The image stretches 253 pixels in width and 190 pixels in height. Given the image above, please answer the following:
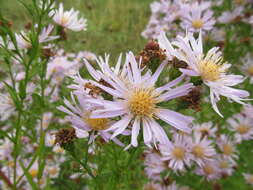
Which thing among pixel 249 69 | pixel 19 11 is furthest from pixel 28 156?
pixel 19 11

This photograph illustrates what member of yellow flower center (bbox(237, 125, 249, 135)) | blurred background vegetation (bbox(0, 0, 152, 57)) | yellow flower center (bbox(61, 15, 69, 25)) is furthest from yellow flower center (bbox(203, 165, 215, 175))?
blurred background vegetation (bbox(0, 0, 152, 57))

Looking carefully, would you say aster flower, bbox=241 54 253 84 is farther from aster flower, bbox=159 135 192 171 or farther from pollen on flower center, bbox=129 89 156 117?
pollen on flower center, bbox=129 89 156 117

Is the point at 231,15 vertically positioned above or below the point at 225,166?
above

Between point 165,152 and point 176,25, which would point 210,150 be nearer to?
point 165,152

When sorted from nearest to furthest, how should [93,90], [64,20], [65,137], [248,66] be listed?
[93,90] < [65,137] < [64,20] < [248,66]

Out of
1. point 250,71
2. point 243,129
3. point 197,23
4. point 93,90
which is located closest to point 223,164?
point 243,129

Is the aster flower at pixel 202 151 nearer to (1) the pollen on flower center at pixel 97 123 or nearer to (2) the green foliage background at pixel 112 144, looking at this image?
(2) the green foliage background at pixel 112 144

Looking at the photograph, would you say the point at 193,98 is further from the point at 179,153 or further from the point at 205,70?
the point at 179,153

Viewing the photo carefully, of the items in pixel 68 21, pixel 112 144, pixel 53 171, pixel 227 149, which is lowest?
pixel 53 171
